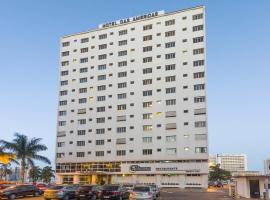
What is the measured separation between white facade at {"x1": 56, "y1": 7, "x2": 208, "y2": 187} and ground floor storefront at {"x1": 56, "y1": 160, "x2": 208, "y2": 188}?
0.24 metres

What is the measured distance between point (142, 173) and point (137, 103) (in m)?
18.3

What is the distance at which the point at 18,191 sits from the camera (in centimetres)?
4450

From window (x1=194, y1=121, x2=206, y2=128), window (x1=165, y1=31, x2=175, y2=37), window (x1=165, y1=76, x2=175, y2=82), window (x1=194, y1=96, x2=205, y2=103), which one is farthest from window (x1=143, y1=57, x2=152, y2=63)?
window (x1=194, y1=121, x2=206, y2=128)

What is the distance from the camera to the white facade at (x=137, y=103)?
9425 cm

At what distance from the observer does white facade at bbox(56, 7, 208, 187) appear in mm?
94250

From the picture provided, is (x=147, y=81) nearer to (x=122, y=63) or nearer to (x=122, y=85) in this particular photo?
(x=122, y=85)

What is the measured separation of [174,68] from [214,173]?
8257 centimetres

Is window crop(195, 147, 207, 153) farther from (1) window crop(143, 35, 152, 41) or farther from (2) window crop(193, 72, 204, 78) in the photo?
(1) window crop(143, 35, 152, 41)

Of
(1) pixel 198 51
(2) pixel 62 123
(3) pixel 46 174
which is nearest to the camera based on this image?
(1) pixel 198 51

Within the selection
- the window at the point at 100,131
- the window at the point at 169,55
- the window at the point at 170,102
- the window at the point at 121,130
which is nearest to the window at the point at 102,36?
the window at the point at 169,55

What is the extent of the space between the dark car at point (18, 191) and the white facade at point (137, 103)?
165 ft

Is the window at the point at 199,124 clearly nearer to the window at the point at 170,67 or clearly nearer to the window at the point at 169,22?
the window at the point at 170,67

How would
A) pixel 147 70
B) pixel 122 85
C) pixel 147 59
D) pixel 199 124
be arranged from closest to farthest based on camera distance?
pixel 199 124 < pixel 147 70 < pixel 147 59 < pixel 122 85

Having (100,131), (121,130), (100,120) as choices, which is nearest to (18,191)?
(121,130)
